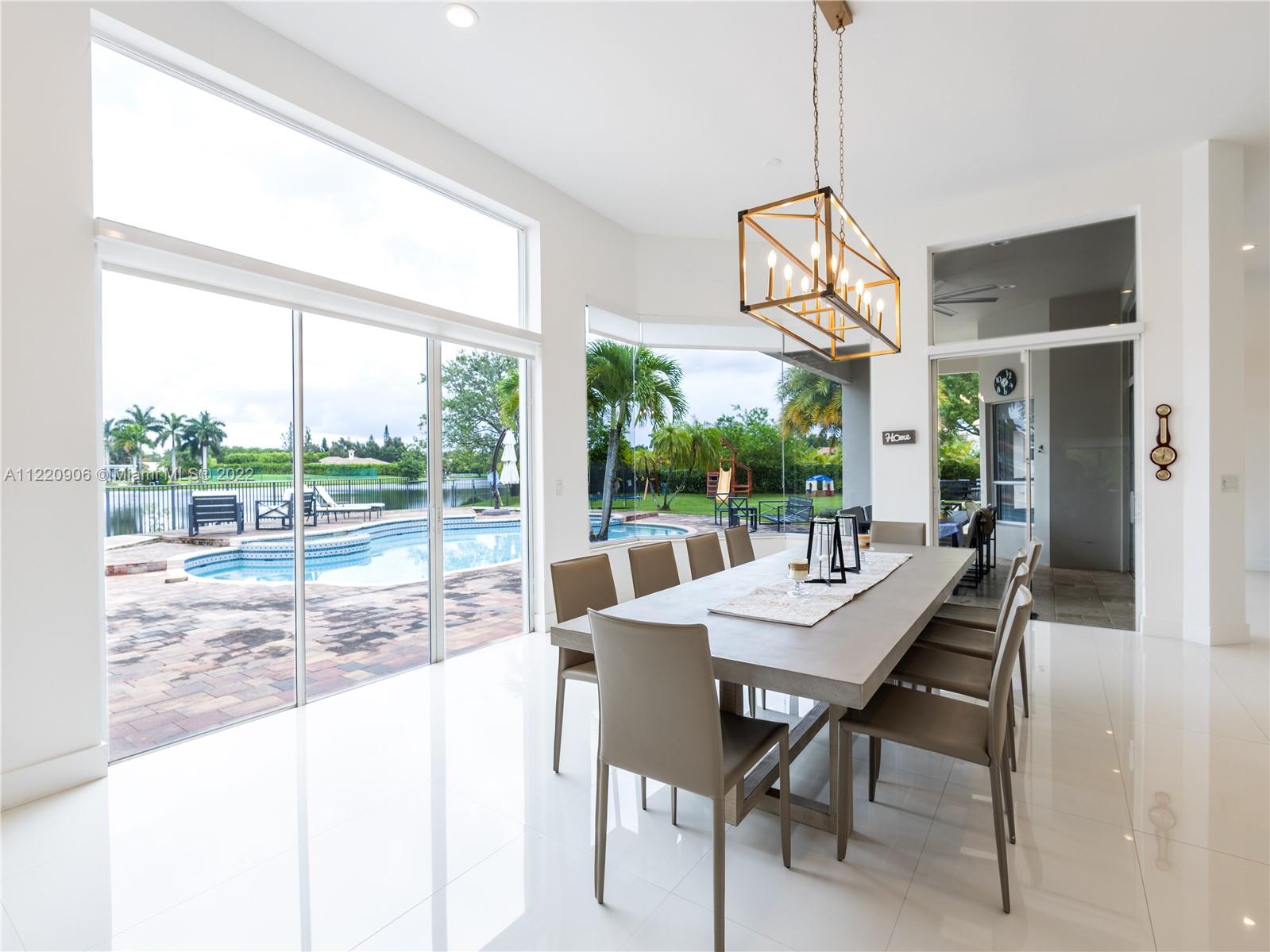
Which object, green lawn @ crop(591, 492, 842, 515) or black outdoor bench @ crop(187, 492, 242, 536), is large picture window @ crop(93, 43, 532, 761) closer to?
black outdoor bench @ crop(187, 492, 242, 536)

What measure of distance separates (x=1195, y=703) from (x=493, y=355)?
489 centimetres

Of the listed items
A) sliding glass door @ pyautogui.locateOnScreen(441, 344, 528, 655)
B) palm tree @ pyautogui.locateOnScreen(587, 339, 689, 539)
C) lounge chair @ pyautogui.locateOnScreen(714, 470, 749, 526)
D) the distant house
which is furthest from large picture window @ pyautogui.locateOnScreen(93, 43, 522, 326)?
lounge chair @ pyautogui.locateOnScreen(714, 470, 749, 526)

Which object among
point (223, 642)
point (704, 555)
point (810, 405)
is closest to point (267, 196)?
point (223, 642)

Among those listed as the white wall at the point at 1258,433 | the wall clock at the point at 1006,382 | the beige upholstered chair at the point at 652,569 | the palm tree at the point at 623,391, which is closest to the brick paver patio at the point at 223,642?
the beige upholstered chair at the point at 652,569

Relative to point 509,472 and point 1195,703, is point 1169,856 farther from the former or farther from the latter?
point 509,472

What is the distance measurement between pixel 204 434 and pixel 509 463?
214cm

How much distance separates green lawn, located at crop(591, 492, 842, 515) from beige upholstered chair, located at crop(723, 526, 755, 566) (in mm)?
2032

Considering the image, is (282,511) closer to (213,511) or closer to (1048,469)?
(213,511)

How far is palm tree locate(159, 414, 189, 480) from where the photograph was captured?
9.54ft

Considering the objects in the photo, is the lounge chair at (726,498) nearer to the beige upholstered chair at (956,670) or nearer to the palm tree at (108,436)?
the beige upholstered chair at (956,670)

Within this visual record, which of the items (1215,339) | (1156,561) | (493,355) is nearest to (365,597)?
(493,355)

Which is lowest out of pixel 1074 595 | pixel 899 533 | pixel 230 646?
pixel 1074 595

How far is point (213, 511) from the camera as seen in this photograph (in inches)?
122

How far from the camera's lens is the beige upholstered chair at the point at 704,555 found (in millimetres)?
3734
